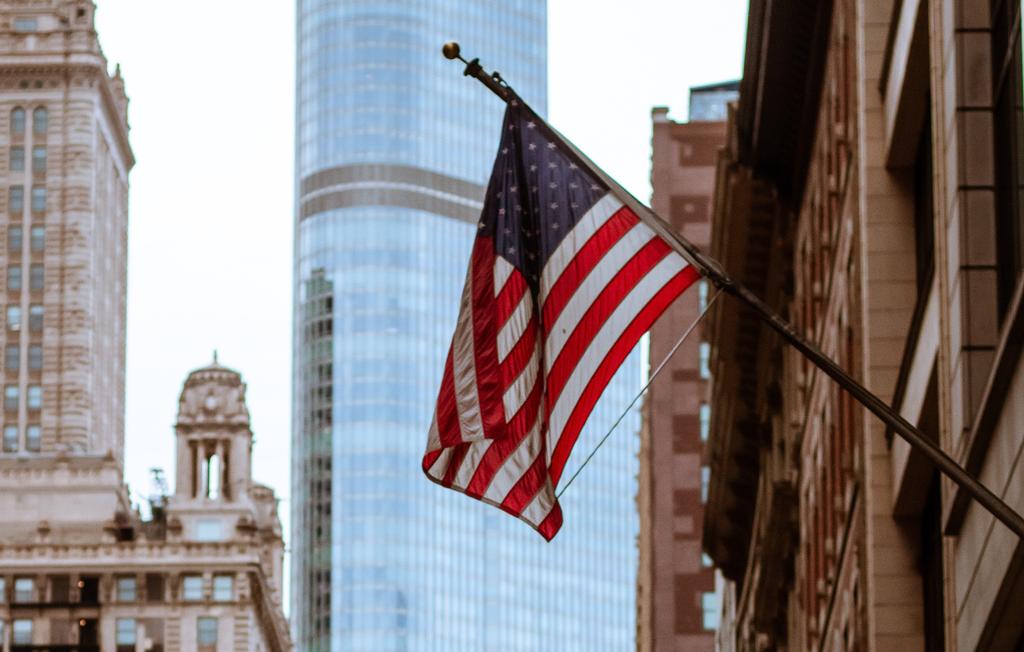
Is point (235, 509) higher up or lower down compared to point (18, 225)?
lower down

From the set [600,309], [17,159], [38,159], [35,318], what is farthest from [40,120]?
[600,309]

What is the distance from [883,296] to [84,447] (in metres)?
150

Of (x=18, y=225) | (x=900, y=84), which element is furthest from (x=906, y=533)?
(x=18, y=225)

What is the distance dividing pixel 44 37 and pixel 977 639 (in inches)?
6838

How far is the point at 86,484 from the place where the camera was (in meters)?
173

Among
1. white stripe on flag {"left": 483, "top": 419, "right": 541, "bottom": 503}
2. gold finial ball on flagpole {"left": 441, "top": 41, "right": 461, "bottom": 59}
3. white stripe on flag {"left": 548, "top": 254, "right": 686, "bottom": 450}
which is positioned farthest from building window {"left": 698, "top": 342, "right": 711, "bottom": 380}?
gold finial ball on flagpole {"left": 441, "top": 41, "right": 461, "bottom": 59}

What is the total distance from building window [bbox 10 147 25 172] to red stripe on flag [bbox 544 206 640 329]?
170037 millimetres

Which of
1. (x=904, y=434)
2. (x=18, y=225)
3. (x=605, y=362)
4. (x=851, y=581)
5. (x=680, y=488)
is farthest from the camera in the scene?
(x=18, y=225)

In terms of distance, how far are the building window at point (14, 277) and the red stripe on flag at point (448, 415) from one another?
549 ft

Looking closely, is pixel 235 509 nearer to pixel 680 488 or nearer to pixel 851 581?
pixel 680 488

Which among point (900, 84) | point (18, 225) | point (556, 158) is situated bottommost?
point (556, 158)

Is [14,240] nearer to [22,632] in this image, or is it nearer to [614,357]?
[22,632]

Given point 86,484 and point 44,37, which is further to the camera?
point 44,37

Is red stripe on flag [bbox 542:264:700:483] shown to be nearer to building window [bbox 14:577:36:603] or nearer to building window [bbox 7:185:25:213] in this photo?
building window [bbox 14:577:36:603]
